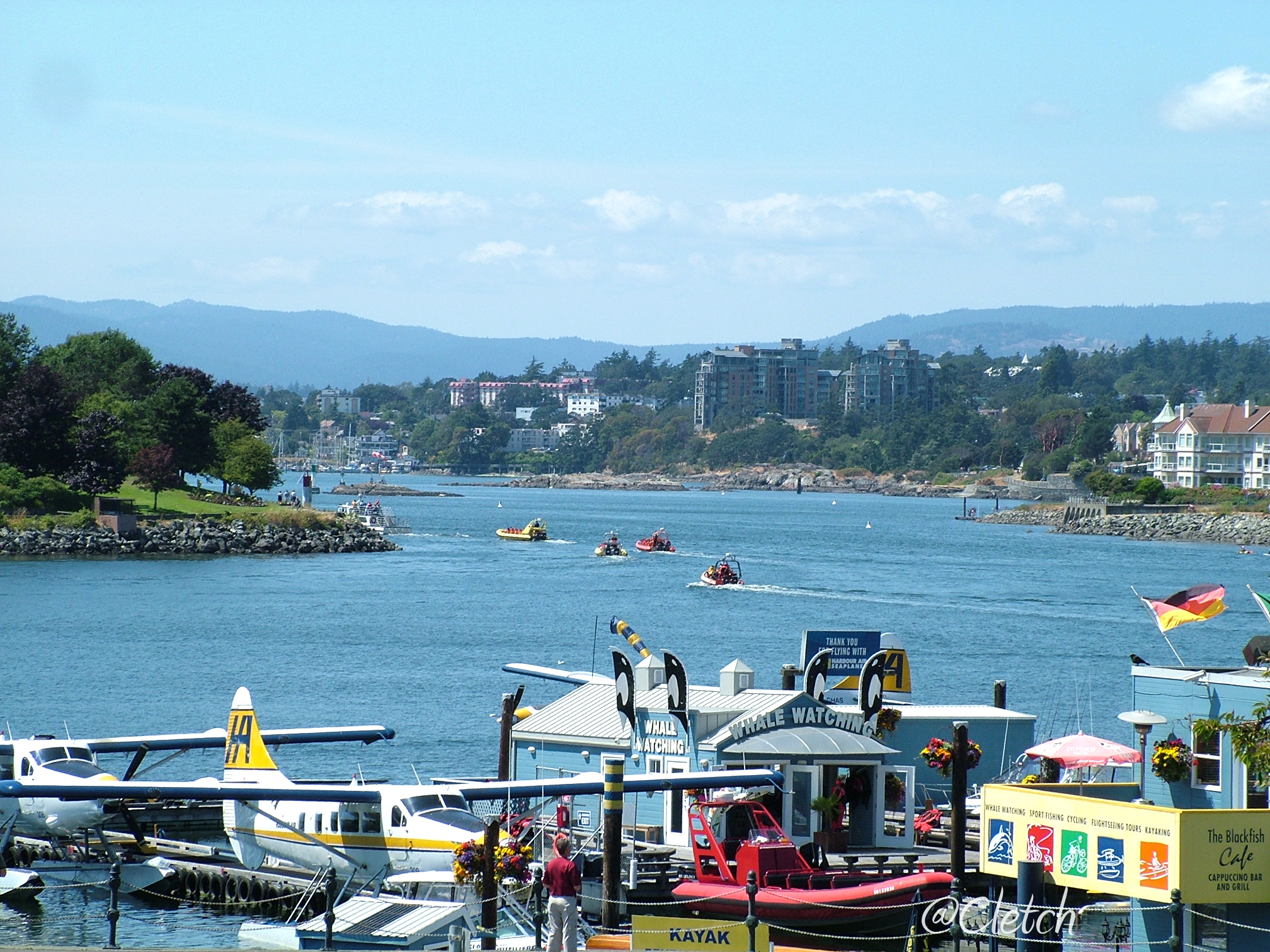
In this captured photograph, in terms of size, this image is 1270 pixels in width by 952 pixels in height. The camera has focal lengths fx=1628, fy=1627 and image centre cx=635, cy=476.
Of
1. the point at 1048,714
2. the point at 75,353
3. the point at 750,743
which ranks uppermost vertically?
the point at 75,353

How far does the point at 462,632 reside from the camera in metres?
72.1

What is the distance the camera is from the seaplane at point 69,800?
2908cm

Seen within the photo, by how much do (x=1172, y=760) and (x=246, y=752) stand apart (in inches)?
636

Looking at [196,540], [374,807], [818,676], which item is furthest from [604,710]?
[196,540]

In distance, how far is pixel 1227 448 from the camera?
19362 centimetres

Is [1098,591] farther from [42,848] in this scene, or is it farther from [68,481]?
[42,848]

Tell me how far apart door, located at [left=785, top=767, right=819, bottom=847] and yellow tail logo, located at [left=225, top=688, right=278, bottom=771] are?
9.56 m

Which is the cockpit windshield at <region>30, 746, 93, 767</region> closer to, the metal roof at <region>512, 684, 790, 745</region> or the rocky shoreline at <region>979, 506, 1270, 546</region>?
the metal roof at <region>512, 684, 790, 745</region>

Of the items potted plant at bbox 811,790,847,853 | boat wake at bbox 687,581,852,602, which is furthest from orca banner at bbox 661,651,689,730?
boat wake at bbox 687,581,852,602

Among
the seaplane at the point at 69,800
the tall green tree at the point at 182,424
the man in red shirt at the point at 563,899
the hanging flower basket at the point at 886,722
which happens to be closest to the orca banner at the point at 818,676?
the hanging flower basket at the point at 886,722

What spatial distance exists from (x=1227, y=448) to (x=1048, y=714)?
153427 millimetres

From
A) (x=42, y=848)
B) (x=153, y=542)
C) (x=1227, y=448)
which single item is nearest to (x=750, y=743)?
(x=42, y=848)

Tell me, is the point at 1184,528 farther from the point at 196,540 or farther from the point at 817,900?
the point at 817,900

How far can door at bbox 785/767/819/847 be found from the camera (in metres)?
25.0
